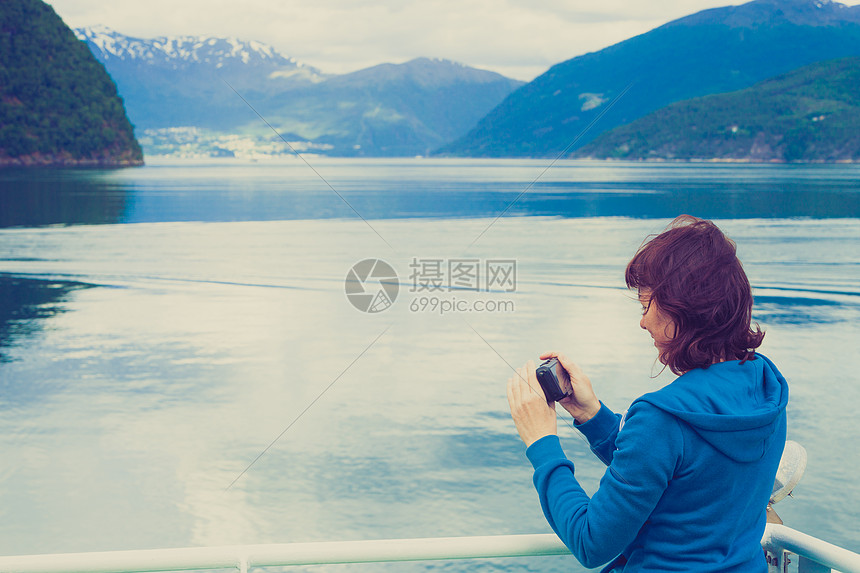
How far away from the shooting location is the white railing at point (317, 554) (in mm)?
1739

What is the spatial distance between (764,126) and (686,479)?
564 feet

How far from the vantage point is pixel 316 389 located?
10195mm

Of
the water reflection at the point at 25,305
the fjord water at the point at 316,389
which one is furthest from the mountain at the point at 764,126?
the water reflection at the point at 25,305

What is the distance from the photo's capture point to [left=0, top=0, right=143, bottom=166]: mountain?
396 feet

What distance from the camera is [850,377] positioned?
1059 centimetres

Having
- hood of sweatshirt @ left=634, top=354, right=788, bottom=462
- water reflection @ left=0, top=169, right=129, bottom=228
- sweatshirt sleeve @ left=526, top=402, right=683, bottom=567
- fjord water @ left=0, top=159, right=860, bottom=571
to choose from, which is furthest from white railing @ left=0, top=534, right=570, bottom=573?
water reflection @ left=0, top=169, right=129, bottom=228

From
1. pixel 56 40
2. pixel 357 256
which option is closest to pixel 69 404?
pixel 357 256

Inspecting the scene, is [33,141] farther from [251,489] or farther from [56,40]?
[251,489]

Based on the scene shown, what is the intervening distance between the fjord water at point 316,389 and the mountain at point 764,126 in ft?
453

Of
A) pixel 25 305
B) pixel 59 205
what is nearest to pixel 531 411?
pixel 25 305

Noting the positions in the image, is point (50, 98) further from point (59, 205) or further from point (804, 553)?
point (804, 553)

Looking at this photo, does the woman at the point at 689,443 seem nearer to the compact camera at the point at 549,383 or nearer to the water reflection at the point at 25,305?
the compact camera at the point at 549,383

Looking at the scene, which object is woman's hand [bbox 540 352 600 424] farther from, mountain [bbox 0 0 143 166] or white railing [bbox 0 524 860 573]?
mountain [bbox 0 0 143 166]

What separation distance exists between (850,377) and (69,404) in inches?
376
